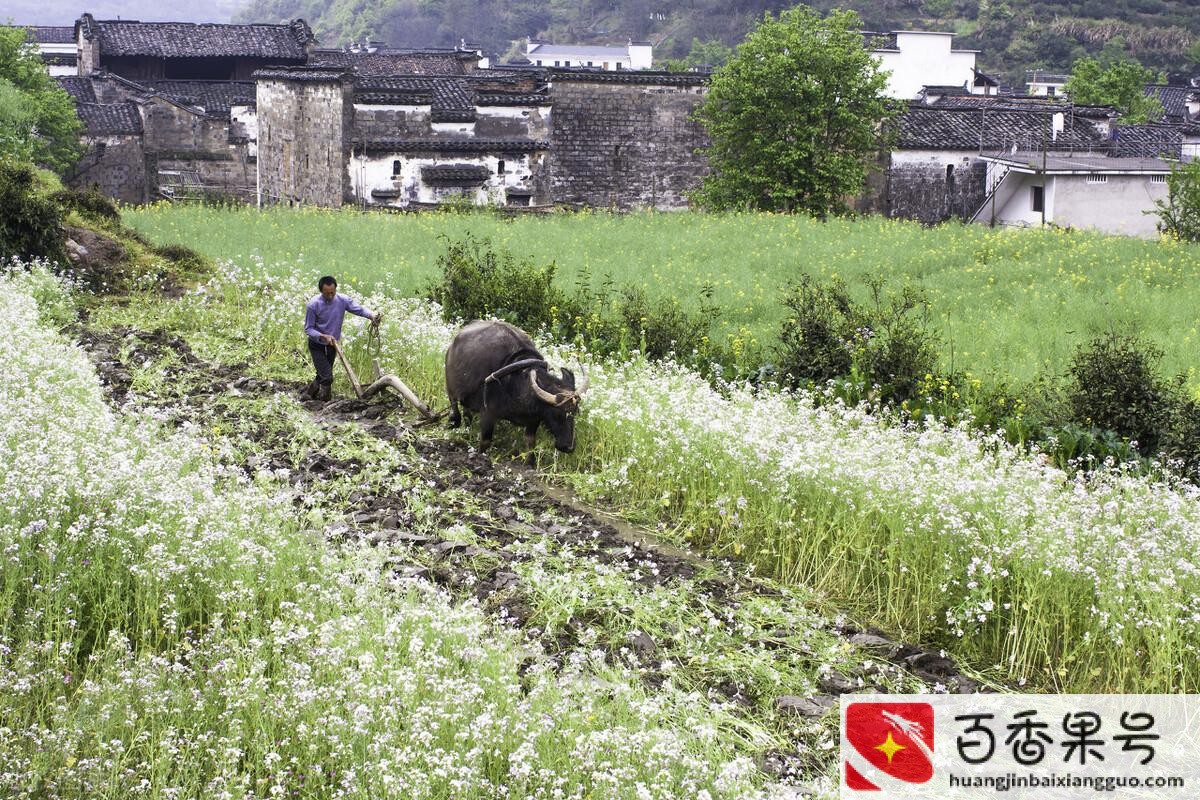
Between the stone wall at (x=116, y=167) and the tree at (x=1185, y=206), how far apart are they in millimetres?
29325

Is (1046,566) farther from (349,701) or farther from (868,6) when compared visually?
(868,6)

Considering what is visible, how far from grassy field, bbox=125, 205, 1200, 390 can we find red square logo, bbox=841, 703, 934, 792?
6671 mm

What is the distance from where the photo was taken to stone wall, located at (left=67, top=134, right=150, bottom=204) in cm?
4006

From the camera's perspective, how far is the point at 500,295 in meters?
15.5

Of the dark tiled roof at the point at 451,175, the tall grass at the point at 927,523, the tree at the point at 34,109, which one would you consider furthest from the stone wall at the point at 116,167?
the tall grass at the point at 927,523

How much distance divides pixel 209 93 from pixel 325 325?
122ft

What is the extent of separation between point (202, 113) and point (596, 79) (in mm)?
14969

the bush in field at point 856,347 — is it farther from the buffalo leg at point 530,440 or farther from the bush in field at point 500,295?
the bush in field at point 500,295

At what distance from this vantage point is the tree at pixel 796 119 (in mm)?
30969

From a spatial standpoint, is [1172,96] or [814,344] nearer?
[814,344]

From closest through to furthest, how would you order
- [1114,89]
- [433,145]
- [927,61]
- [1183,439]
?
[1183,439], [433,145], [1114,89], [927,61]

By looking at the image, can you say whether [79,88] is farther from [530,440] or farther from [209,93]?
[530,440]

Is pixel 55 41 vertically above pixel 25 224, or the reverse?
pixel 55 41

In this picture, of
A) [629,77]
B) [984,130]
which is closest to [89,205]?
[629,77]
